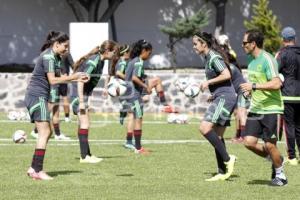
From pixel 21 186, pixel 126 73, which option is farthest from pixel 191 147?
pixel 21 186

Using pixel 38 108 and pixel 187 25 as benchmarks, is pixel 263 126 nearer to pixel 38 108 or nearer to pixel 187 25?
pixel 38 108

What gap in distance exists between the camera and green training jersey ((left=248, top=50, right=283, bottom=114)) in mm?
10250

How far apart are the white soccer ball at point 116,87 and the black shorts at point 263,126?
4.91m

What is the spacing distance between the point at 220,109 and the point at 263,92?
0.75 m

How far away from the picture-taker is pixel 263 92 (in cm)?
1035

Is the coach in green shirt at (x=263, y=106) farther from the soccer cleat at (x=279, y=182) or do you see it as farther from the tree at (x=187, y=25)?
the tree at (x=187, y=25)

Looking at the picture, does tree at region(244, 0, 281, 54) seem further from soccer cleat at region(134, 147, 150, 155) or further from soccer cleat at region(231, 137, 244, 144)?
soccer cleat at region(134, 147, 150, 155)

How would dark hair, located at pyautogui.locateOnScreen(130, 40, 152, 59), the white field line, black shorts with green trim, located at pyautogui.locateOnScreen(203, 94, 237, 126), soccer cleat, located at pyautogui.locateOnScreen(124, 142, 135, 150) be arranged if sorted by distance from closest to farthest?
black shorts with green trim, located at pyautogui.locateOnScreen(203, 94, 237, 126), dark hair, located at pyautogui.locateOnScreen(130, 40, 152, 59), soccer cleat, located at pyautogui.locateOnScreen(124, 142, 135, 150), the white field line

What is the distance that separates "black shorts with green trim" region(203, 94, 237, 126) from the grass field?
77 cm

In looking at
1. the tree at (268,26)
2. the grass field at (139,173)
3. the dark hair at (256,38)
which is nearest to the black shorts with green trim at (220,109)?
the grass field at (139,173)

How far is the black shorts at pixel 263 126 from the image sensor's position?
10.4m

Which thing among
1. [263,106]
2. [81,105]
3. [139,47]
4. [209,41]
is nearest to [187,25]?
[139,47]

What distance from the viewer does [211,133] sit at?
10.9 meters

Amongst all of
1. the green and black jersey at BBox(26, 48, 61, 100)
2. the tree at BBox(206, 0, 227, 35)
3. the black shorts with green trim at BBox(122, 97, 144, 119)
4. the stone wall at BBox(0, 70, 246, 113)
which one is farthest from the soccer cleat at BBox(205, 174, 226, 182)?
the tree at BBox(206, 0, 227, 35)
